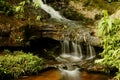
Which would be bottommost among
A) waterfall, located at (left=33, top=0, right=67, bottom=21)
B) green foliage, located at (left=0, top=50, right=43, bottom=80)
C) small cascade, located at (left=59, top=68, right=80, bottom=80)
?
small cascade, located at (left=59, top=68, right=80, bottom=80)

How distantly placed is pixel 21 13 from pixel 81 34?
114 inches

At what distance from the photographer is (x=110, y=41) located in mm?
A: 9297

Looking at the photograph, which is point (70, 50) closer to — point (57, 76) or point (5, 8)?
point (57, 76)

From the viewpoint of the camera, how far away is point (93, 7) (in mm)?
13625

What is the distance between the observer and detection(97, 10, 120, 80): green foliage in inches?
341

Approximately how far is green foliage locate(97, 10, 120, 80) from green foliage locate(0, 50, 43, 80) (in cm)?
225

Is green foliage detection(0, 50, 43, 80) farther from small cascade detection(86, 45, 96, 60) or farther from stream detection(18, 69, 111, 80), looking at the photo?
small cascade detection(86, 45, 96, 60)

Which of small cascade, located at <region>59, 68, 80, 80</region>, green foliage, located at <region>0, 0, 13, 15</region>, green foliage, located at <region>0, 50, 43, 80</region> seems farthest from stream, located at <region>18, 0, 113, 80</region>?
green foliage, located at <region>0, 0, 13, 15</region>

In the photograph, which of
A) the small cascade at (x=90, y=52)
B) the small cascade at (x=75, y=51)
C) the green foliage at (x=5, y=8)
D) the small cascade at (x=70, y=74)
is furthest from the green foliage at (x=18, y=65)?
the green foliage at (x=5, y=8)

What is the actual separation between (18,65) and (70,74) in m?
1.81

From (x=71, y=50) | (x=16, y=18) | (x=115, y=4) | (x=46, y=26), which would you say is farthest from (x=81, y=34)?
(x=115, y=4)

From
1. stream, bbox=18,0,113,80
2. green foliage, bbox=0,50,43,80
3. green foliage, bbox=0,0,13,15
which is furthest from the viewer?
green foliage, bbox=0,0,13,15

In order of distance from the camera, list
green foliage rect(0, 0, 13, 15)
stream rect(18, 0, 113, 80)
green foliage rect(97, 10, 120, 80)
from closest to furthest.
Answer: green foliage rect(97, 10, 120, 80) → stream rect(18, 0, 113, 80) → green foliage rect(0, 0, 13, 15)

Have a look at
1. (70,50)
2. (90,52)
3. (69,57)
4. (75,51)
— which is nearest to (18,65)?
(69,57)
